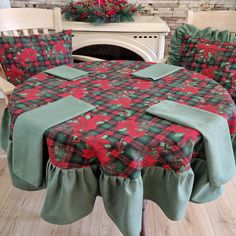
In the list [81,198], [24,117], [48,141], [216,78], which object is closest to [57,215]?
[81,198]

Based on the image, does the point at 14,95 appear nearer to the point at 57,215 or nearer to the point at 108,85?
the point at 108,85

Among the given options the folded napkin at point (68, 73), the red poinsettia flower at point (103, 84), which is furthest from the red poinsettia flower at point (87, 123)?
the folded napkin at point (68, 73)

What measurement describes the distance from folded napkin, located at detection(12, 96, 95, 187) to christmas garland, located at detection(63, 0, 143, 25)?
4.34 feet

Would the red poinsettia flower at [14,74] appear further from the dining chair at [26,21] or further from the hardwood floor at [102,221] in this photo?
the hardwood floor at [102,221]

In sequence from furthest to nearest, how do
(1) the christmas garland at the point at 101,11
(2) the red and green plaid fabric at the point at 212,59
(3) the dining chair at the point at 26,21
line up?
(1) the christmas garland at the point at 101,11, (3) the dining chair at the point at 26,21, (2) the red and green plaid fabric at the point at 212,59

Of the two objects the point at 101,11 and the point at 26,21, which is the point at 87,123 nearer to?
the point at 26,21

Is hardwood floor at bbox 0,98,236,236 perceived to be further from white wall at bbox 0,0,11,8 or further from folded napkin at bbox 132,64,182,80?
white wall at bbox 0,0,11,8

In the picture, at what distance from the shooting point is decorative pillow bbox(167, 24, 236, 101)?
1.48 m

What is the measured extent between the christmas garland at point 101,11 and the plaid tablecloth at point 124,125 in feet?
3.14

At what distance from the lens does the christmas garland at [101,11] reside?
1973mm

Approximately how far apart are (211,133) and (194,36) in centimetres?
114

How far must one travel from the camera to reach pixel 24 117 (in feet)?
2.84

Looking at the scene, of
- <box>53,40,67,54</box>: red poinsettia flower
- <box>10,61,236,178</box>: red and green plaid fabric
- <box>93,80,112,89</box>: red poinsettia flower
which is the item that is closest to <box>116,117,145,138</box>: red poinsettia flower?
<box>10,61,236,178</box>: red and green plaid fabric

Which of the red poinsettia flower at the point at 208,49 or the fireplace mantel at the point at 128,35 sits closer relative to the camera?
the red poinsettia flower at the point at 208,49
